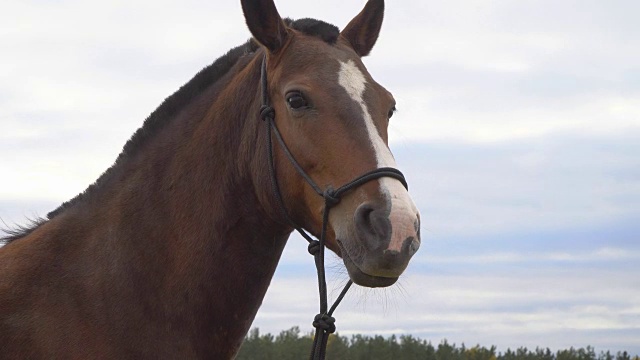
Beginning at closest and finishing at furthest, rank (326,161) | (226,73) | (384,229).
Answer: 1. (384,229)
2. (326,161)
3. (226,73)

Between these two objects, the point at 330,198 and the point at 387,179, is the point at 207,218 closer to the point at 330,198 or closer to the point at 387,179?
the point at 330,198

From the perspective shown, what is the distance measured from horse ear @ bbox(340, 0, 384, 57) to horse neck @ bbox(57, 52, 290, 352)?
0.81m

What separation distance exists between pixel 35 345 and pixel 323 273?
1631mm

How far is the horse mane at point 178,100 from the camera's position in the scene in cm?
554

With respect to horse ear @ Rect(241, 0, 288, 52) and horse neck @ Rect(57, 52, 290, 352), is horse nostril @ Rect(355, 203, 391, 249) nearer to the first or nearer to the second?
horse neck @ Rect(57, 52, 290, 352)

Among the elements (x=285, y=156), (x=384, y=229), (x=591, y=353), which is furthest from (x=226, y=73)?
(x=591, y=353)

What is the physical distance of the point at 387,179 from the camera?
4.53 m

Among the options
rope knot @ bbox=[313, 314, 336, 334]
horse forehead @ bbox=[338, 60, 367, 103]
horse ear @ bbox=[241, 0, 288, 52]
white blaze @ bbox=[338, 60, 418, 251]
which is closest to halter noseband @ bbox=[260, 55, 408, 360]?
rope knot @ bbox=[313, 314, 336, 334]

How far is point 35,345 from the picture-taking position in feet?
16.1

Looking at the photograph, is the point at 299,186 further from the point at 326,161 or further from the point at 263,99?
the point at 263,99

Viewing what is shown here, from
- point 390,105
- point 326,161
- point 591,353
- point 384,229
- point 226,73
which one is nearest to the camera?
point 384,229

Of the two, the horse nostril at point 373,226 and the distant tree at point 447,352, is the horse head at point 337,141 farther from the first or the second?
the distant tree at point 447,352

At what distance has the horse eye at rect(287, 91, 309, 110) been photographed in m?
4.98

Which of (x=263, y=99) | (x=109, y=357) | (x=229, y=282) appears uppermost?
(x=263, y=99)
